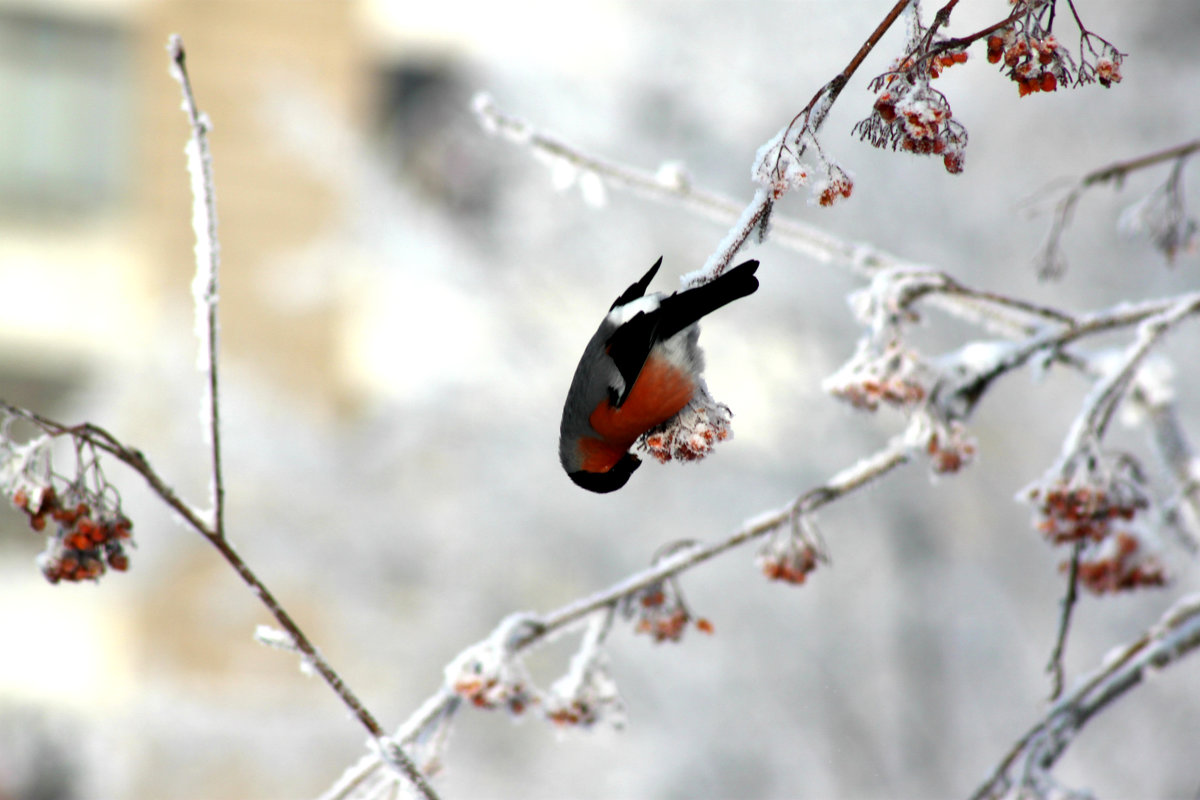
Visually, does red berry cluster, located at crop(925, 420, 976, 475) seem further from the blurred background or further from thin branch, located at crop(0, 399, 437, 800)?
the blurred background

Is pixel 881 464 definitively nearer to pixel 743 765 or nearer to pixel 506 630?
pixel 506 630

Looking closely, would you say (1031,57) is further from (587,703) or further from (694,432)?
(587,703)

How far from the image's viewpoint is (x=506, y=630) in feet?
5.83

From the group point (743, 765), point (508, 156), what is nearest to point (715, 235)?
point (508, 156)

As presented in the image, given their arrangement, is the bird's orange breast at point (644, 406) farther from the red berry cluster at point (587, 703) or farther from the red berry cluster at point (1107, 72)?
the red berry cluster at point (1107, 72)

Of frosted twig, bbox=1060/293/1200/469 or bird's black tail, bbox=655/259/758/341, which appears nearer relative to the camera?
bird's black tail, bbox=655/259/758/341

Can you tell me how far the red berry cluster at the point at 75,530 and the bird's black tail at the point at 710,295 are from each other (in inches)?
30.1

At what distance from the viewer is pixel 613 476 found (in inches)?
72.7

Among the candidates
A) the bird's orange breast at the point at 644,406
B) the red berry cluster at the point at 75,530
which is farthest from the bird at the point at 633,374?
the red berry cluster at the point at 75,530

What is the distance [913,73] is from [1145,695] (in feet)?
18.4

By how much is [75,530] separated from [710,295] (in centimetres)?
87

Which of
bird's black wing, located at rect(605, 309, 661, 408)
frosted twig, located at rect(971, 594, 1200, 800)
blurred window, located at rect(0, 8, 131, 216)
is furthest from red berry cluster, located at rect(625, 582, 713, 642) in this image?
blurred window, located at rect(0, 8, 131, 216)

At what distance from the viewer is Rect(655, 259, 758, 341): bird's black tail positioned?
1345 millimetres

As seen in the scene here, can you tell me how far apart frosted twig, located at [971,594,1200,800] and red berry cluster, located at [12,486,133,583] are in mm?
1249
